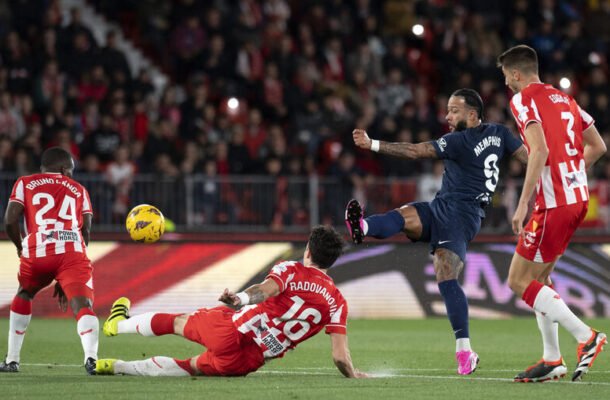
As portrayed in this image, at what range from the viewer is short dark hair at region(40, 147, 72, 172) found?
10.5m

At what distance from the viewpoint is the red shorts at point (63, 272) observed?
10.2 metres

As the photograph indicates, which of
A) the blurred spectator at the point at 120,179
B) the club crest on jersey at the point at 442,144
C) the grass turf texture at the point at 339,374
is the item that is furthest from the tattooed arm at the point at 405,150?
the blurred spectator at the point at 120,179

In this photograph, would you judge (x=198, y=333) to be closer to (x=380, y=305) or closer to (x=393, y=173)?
(x=380, y=305)

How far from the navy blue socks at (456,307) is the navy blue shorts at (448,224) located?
0.91 feet

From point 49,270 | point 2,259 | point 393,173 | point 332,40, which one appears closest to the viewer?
point 49,270

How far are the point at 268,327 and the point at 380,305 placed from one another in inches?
331

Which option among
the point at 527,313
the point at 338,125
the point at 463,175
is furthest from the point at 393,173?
the point at 463,175

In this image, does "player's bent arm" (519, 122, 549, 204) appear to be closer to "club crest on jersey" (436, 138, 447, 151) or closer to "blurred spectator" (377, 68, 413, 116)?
"club crest on jersey" (436, 138, 447, 151)

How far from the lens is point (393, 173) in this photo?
1952 cm

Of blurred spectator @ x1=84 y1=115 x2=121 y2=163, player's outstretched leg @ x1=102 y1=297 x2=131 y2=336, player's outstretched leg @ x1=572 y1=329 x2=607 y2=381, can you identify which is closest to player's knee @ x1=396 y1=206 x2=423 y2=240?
player's outstretched leg @ x1=572 y1=329 x2=607 y2=381

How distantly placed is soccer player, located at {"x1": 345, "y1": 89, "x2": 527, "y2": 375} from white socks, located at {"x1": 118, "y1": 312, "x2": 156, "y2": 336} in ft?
6.14

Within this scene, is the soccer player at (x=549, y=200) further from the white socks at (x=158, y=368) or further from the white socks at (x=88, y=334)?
the white socks at (x=88, y=334)

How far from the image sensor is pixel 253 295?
28.6ft

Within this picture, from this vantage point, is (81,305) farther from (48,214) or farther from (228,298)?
(228,298)
